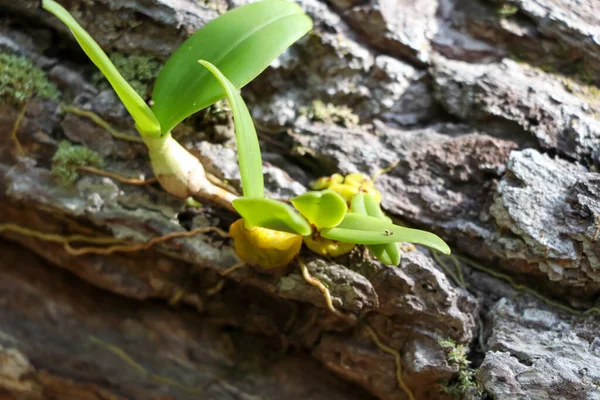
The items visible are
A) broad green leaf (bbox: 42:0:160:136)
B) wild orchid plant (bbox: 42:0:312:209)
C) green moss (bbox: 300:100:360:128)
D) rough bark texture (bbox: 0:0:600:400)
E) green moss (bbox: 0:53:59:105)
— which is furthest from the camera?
green moss (bbox: 300:100:360:128)

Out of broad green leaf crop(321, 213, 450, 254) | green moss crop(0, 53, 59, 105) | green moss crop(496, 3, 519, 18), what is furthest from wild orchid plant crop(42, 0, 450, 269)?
green moss crop(496, 3, 519, 18)

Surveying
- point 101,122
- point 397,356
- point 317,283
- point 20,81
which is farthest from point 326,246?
point 20,81

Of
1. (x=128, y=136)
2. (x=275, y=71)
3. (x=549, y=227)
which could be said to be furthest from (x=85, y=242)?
(x=549, y=227)

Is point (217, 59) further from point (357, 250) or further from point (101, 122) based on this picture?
point (357, 250)

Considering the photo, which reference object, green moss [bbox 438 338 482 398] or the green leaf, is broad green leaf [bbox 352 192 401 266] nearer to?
green moss [bbox 438 338 482 398]

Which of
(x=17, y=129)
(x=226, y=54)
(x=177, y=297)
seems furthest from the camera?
(x=177, y=297)
